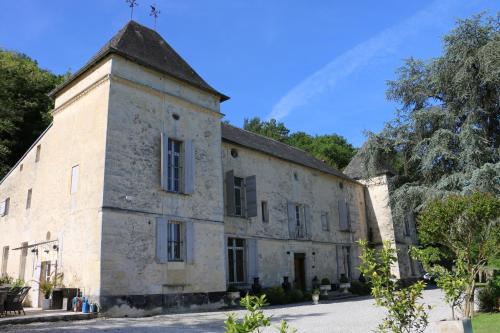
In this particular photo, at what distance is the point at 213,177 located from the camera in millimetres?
15273

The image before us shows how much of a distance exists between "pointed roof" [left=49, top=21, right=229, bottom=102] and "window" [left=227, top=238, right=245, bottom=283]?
18.5ft

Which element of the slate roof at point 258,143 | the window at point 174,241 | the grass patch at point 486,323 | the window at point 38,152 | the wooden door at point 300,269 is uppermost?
the slate roof at point 258,143

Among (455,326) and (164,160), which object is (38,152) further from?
(455,326)

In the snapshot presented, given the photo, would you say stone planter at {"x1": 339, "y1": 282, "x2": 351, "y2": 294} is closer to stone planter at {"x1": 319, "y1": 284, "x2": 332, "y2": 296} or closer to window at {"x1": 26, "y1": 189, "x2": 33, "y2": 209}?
stone planter at {"x1": 319, "y1": 284, "x2": 332, "y2": 296}

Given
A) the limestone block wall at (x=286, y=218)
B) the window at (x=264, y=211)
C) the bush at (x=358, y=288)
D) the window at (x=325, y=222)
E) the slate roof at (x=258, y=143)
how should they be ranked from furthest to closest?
1. the window at (x=325, y=222)
2. the bush at (x=358, y=288)
3. the window at (x=264, y=211)
4. the slate roof at (x=258, y=143)
5. the limestone block wall at (x=286, y=218)

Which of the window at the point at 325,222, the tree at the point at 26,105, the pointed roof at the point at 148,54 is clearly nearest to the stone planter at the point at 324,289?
the window at the point at 325,222

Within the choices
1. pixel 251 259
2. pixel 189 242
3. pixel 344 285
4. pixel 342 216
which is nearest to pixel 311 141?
pixel 342 216

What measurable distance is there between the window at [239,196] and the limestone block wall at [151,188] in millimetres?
1984

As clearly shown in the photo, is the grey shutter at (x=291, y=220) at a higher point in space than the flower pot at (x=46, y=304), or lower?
higher

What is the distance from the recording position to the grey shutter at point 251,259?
669 inches

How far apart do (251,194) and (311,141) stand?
28.4 meters

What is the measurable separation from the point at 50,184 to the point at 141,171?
4019mm

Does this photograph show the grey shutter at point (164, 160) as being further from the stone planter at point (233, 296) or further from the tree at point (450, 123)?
the tree at point (450, 123)

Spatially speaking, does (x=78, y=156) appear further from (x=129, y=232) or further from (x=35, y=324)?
(x=35, y=324)
